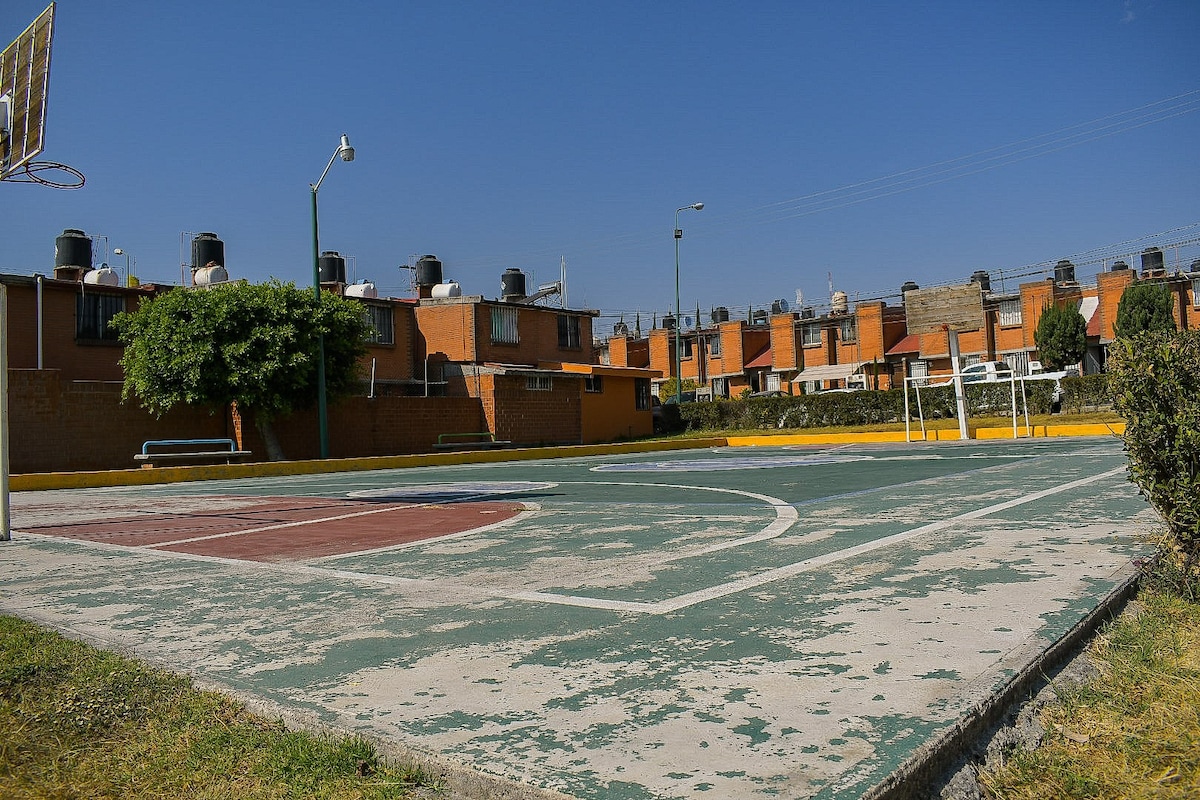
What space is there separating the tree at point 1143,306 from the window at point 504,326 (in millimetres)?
28207

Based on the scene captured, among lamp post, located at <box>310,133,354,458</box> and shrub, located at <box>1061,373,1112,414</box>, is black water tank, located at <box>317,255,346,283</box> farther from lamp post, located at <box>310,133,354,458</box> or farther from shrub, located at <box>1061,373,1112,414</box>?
shrub, located at <box>1061,373,1112,414</box>

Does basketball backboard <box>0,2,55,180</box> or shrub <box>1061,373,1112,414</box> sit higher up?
basketball backboard <box>0,2,55,180</box>

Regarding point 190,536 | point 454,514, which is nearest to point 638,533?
point 454,514

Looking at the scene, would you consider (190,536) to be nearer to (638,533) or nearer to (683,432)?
(638,533)

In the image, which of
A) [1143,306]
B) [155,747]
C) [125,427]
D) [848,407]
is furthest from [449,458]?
[1143,306]

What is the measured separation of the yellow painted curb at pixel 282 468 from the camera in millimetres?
21094

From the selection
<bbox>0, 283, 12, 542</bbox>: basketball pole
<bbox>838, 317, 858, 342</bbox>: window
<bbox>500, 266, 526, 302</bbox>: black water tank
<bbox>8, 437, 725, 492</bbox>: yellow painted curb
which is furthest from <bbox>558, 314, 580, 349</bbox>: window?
<bbox>0, 283, 12, 542</bbox>: basketball pole

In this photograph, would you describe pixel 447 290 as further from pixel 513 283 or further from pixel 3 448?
pixel 3 448

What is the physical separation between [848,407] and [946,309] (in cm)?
1085

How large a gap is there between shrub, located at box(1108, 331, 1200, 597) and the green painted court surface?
17.4 inches

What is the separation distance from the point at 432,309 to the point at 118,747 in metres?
40.0

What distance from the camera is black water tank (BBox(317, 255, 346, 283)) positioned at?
4853 centimetres

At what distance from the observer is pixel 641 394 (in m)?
47.6

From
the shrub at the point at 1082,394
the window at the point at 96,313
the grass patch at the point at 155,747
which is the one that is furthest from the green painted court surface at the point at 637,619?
the shrub at the point at 1082,394
